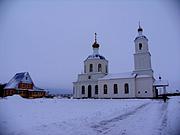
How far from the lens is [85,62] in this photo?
51.7 meters

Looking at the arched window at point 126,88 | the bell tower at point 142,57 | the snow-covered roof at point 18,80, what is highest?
the bell tower at point 142,57

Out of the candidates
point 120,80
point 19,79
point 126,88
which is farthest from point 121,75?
point 19,79

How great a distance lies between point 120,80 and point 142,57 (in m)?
7.05

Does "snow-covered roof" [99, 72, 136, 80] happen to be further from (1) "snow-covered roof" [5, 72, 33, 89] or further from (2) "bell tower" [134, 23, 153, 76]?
(1) "snow-covered roof" [5, 72, 33, 89]

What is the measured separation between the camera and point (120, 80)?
44.8 meters

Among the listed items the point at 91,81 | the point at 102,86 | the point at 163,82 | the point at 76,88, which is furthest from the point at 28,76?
the point at 163,82

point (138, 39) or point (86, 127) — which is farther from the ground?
point (138, 39)

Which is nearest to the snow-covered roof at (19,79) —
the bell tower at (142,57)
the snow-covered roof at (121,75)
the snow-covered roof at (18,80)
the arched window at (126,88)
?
the snow-covered roof at (18,80)

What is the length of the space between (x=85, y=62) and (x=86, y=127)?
43548 mm

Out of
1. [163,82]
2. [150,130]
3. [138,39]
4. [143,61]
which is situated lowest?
[150,130]

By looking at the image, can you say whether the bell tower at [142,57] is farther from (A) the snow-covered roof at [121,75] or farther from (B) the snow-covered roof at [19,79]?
(B) the snow-covered roof at [19,79]

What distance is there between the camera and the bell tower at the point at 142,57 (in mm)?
43850

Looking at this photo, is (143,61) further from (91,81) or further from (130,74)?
(91,81)

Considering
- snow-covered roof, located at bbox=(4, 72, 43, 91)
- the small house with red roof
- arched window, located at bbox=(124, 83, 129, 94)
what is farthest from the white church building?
snow-covered roof, located at bbox=(4, 72, 43, 91)
